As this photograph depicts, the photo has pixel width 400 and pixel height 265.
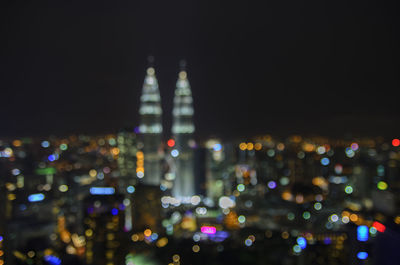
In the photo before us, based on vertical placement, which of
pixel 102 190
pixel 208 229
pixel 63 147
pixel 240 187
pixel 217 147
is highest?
pixel 63 147

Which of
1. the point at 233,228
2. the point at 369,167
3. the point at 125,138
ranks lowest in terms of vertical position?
the point at 233,228

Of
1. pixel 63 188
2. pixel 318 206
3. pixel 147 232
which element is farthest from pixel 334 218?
pixel 63 188

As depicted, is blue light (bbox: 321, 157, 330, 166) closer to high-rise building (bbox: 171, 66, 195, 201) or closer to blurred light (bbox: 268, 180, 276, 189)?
blurred light (bbox: 268, 180, 276, 189)

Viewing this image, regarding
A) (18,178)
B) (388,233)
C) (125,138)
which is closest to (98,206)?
(18,178)

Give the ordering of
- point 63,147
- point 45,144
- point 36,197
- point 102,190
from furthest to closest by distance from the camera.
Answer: point 102,190 → point 36,197 → point 63,147 → point 45,144

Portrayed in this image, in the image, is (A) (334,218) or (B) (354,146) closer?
(B) (354,146)

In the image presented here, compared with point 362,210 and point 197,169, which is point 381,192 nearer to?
point 362,210

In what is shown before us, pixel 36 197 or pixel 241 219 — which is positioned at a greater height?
pixel 36 197

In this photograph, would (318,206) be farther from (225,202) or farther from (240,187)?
(225,202)
